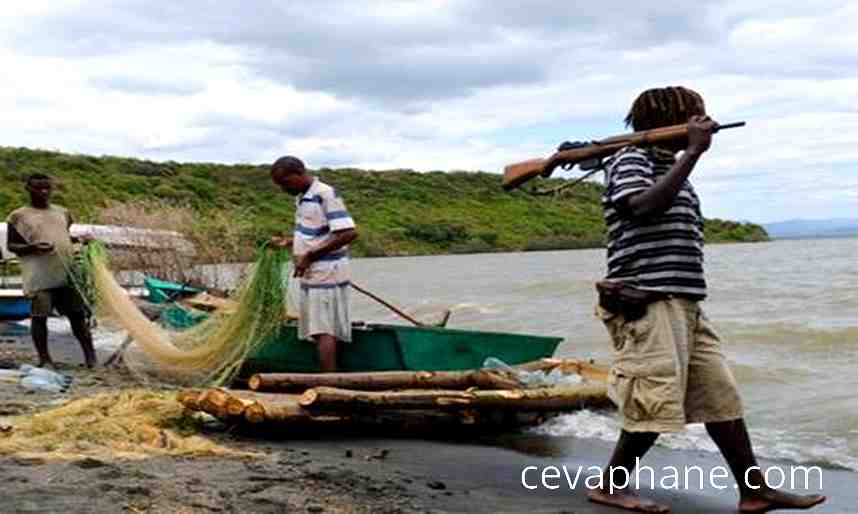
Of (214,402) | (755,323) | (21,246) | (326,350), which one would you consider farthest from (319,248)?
(755,323)

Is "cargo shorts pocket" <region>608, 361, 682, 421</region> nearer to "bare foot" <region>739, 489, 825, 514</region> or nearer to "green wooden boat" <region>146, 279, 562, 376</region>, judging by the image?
"bare foot" <region>739, 489, 825, 514</region>

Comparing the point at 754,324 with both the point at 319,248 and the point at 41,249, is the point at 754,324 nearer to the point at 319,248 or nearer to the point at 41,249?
the point at 319,248

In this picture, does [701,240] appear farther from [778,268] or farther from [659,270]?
[778,268]

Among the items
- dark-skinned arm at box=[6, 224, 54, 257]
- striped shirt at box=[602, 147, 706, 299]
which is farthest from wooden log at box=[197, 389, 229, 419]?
dark-skinned arm at box=[6, 224, 54, 257]

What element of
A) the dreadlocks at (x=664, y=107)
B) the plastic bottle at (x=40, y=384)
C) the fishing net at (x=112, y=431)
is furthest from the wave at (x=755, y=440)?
the plastic bottle at (x=40, y=384)

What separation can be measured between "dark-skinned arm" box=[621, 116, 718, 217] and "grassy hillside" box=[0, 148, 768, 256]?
42.0 m

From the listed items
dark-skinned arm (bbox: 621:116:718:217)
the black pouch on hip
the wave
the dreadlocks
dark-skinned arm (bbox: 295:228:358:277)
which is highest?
the dreadlocks

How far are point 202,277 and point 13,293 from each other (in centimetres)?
290

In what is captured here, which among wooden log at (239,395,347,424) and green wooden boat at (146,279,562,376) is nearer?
wooden log at (239,395,347,424)

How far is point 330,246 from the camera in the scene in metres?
7.32

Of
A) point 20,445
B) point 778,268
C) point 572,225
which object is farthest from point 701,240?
point 572,225

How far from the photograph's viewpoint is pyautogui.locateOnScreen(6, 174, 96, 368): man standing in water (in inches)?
358

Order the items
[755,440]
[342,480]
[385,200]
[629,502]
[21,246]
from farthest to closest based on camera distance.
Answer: [385,200], [21,246], [755,440], [342,480], [629,502]

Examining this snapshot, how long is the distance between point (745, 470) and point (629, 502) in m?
0.51
